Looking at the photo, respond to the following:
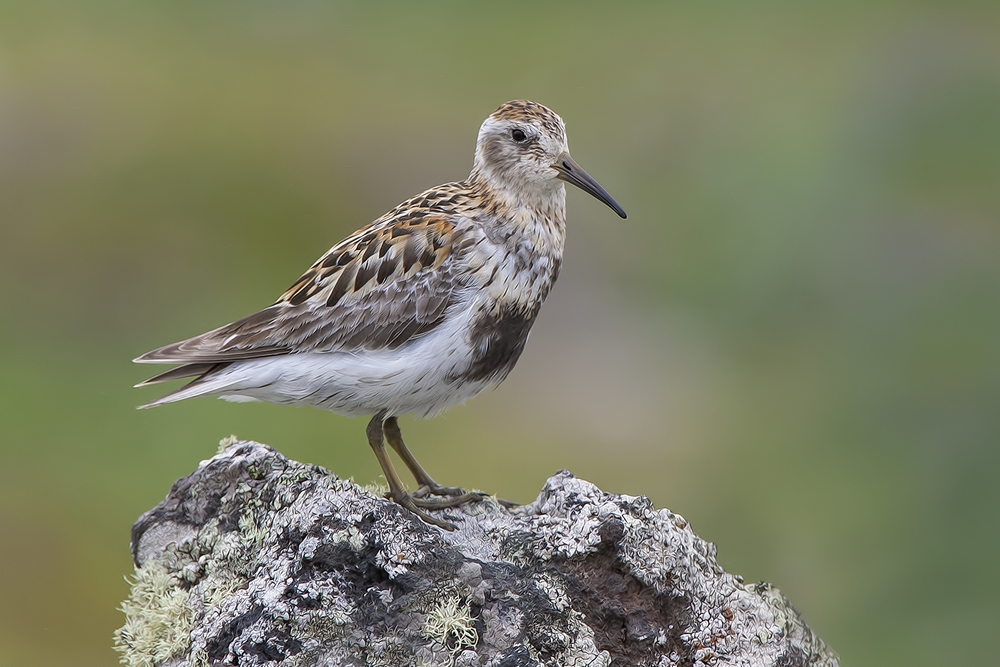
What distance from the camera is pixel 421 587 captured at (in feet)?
17.6

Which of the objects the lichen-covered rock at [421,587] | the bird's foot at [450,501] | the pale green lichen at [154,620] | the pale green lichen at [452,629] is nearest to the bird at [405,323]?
the bird's foot at [450,501]

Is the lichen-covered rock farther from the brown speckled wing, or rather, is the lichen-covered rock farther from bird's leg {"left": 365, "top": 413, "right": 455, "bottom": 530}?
the brown speckled wing

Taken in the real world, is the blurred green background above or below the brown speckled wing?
above

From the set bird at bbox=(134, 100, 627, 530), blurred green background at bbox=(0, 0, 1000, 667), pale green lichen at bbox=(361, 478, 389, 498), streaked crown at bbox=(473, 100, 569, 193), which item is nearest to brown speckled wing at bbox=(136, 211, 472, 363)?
bird at bbox=(134, 100, 627, 530)

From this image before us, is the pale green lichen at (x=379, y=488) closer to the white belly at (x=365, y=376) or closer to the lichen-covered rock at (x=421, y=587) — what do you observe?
the white belly at (x=365, y=376)

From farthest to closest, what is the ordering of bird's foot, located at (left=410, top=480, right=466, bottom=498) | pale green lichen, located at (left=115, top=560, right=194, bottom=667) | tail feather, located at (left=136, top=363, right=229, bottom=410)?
bird's foot, located at (left=410, top=480, right=466, bottom=498)
tail feather, located at (left=136, top=363, right=229, bottom=410)
pale green lichen, located at (left=115, top=560, right=194, bottom=667)

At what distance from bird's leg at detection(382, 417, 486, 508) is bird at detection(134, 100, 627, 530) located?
1 centimetres

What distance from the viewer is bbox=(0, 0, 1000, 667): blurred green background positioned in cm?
1214

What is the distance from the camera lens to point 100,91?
19203 mm

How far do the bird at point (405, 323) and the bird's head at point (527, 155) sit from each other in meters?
0.02

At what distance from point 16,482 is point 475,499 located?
8727 mm

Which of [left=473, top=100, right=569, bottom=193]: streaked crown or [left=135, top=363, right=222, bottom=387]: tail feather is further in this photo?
[left=473, top=100, right=569, bottom=193]: streaked crown

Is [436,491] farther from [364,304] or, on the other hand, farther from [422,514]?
[364,304]

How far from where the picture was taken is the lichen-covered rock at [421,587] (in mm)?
5289
